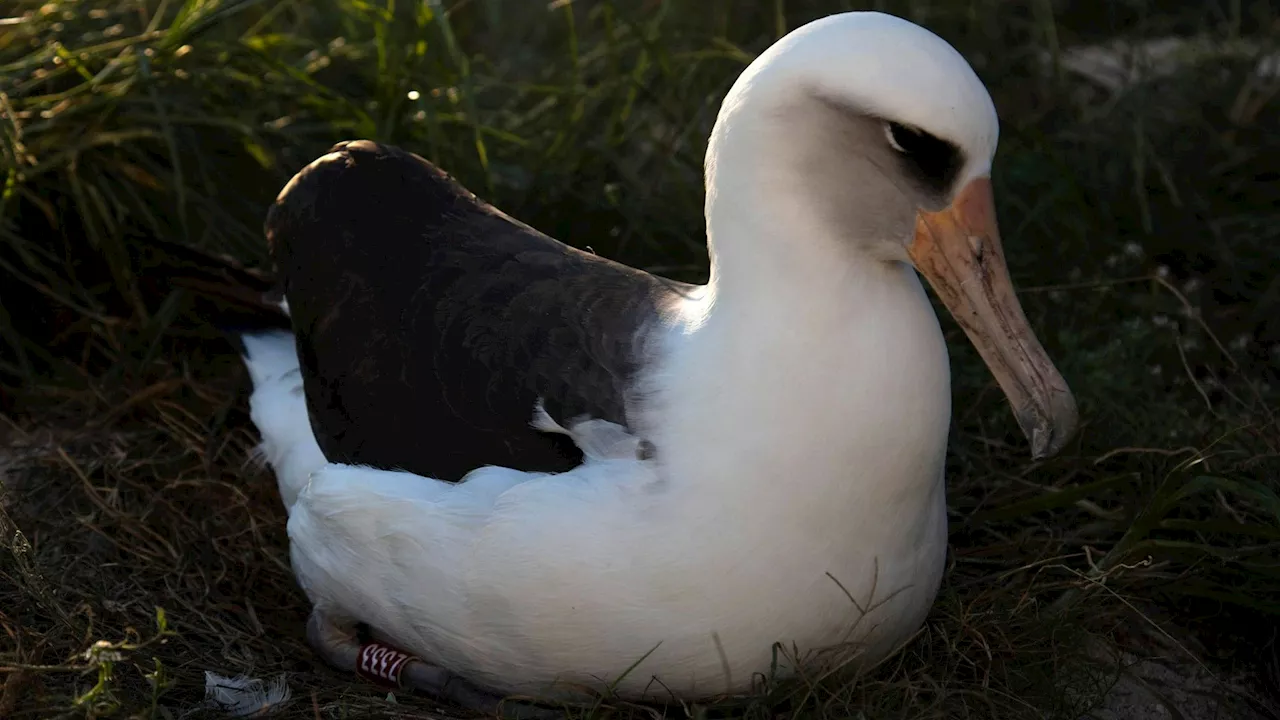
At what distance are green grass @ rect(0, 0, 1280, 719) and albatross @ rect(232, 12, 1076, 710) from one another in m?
0.25

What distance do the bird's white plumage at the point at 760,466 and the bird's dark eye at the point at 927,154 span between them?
0.03 meters

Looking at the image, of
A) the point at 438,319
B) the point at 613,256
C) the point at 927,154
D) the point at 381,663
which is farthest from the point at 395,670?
the point at 613,256

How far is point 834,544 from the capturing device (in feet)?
9.79

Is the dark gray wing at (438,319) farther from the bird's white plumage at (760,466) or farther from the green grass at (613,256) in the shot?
the green grass at (613,256)

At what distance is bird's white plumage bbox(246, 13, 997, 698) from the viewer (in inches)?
112

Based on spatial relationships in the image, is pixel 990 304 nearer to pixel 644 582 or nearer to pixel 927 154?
pixel 927 154

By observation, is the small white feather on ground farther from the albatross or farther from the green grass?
the albatross

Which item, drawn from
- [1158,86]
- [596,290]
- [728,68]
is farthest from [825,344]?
[1158,86]

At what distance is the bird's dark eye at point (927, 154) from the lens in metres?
2.79

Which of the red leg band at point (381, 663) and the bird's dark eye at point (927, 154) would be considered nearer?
the bird's dark eye at point (927, 154)

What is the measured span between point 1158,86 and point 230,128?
3.39m

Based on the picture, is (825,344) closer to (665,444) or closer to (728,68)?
(665,444)

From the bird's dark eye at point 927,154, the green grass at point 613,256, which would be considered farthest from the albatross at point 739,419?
the green grass at point 613,256

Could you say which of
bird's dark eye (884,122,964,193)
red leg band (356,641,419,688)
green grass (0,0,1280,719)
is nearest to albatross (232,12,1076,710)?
bird's dark eye (884,122,964,193)
